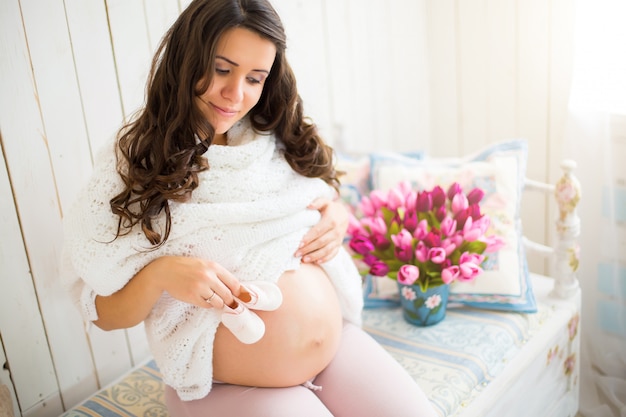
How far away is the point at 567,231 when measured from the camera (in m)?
1.64

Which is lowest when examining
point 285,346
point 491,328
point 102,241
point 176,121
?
point 491,328

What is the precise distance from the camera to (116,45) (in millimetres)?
1459

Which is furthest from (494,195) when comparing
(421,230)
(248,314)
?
(248,314)

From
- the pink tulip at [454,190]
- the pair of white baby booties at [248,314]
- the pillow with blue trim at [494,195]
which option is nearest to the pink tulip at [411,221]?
the pink tulip at [454,190]

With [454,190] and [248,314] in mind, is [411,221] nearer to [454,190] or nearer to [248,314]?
[454,190]

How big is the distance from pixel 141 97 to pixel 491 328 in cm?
104

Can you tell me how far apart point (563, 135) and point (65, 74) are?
1.55m

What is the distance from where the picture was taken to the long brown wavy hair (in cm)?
107

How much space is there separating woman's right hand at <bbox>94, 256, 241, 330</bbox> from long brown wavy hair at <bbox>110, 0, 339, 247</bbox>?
6cm

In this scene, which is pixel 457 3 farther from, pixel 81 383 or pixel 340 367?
pixel 81 383

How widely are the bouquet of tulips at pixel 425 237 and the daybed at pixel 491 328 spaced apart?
138mm

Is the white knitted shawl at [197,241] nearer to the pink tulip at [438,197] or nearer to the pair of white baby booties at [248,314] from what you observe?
the pair of white baby booties at [248,314]

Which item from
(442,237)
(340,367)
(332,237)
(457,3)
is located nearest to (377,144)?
(457,3)

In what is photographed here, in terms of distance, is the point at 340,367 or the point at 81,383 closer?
the point at 340,367
